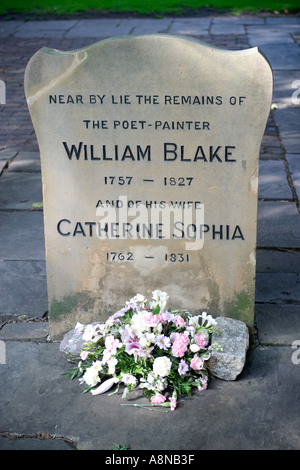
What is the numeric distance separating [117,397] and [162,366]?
25 cm

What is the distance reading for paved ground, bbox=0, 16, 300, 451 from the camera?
2777mm

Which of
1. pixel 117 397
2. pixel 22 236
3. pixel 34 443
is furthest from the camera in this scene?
pixel 22 236

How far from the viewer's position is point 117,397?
303 centimetres

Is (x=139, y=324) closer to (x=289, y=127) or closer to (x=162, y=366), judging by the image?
(x=162, y=366)

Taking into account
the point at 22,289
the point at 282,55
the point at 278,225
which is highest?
the point at 22,289

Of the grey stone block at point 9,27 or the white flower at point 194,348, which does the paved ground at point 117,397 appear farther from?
the grey stone block at point 9,27

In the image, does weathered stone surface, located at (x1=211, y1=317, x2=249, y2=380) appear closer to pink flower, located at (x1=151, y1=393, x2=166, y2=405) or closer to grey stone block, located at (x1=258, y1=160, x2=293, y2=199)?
pink flower, located at (x1=151, y1=393, x2=166, y2=405)

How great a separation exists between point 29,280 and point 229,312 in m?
1.31

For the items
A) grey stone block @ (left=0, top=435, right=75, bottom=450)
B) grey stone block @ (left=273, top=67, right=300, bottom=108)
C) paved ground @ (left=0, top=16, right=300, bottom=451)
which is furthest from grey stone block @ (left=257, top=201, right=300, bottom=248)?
grey stone block @ (left=273, top=67, right=300, bottom=108)

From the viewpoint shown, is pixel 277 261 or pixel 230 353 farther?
pixel 277 261

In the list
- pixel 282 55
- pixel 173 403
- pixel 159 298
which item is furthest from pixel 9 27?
pixel 173 403

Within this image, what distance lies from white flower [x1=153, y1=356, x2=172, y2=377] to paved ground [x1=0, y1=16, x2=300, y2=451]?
6.2 inches
